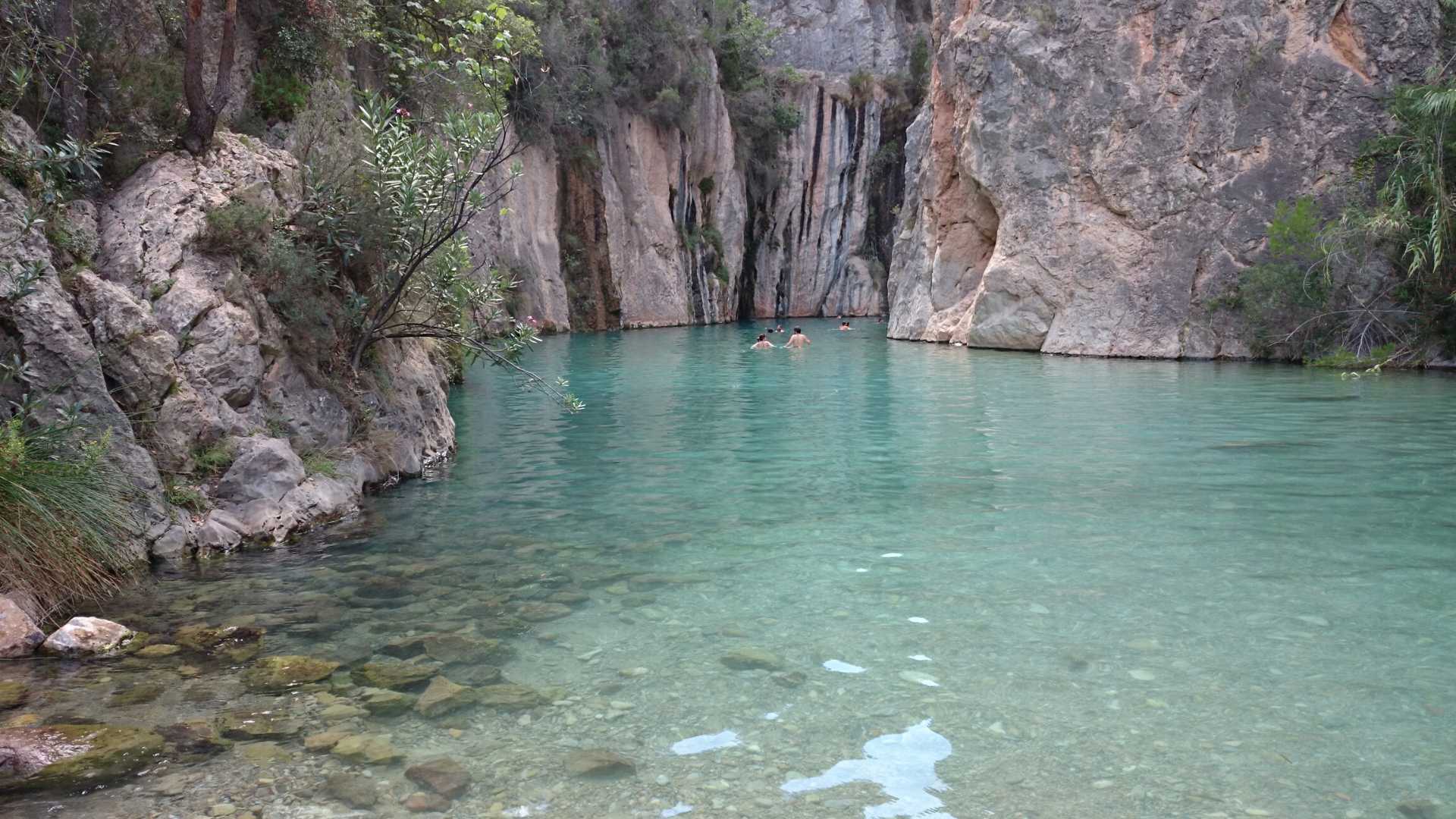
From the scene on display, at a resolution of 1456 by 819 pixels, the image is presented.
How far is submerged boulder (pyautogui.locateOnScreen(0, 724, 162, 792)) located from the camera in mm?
3516

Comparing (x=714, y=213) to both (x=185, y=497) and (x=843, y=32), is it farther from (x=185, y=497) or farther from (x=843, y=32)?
(x=185, y=497)

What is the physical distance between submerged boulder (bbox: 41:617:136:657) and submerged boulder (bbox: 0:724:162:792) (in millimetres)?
949

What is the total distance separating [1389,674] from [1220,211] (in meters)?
19.6

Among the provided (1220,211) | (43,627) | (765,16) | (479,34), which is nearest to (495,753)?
(43,627)

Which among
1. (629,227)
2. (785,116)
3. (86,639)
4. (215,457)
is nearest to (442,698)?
(86,639)

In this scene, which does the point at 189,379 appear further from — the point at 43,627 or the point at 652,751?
the point at 652,751

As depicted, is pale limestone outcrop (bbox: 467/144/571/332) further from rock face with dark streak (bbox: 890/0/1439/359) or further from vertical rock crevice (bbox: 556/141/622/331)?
rock face with dark streak (bbox: 890/0/1439/359)

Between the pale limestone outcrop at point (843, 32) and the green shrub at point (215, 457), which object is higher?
the pale limestone outcrop at point (843, 32)

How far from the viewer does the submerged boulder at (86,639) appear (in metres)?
4.80

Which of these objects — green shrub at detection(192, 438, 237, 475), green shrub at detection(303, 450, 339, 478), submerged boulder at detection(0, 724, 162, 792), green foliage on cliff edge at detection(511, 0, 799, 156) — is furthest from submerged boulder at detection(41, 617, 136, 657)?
green foliage on cliff edge at detection(511, 0, 799, 156)

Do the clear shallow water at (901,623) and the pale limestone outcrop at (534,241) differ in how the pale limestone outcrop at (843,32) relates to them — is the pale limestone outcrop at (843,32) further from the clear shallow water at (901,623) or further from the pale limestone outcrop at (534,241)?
the clear shallow water at (901,623)

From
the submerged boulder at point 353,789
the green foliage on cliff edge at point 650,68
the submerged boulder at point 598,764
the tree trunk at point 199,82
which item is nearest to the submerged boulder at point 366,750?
the submerged boulder at point 353,789

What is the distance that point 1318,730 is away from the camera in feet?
12.8

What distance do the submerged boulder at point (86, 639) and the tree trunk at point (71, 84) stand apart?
→ 3795mm
